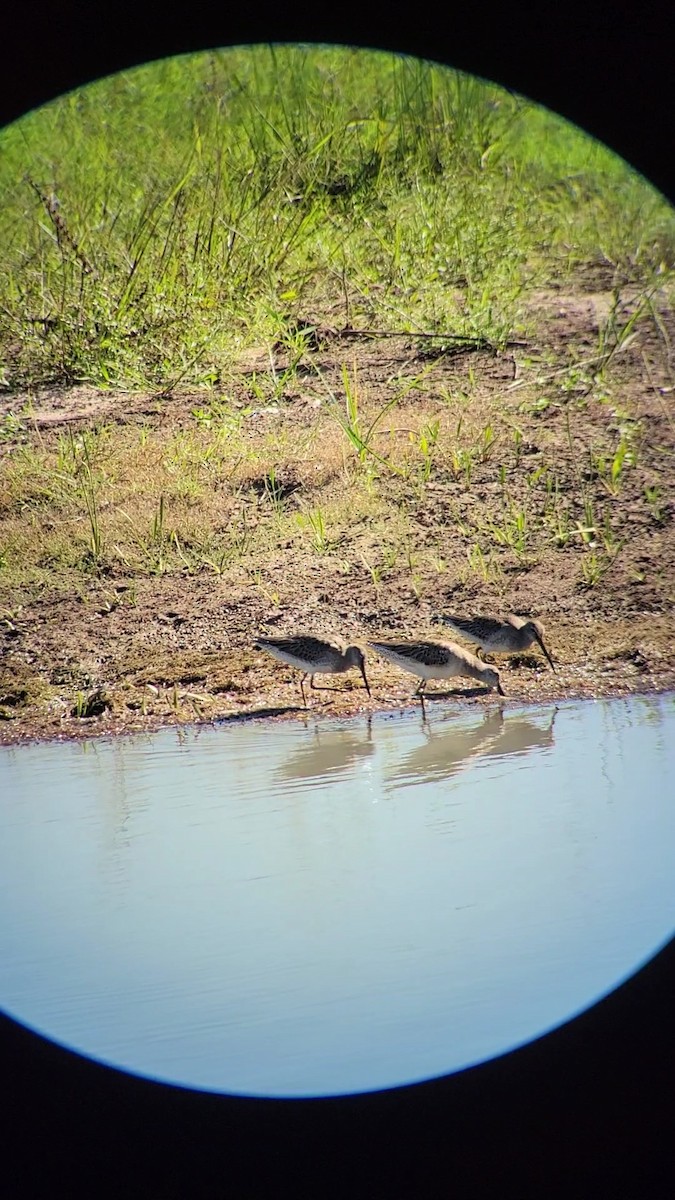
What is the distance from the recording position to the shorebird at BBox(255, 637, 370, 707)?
3.86 meters

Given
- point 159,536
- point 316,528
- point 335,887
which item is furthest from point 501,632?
point 159,536

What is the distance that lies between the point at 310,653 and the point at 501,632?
0.62 meters

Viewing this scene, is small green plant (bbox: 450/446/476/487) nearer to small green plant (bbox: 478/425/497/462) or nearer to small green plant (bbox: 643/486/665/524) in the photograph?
small green plant (bbox: 478/425/497/462)

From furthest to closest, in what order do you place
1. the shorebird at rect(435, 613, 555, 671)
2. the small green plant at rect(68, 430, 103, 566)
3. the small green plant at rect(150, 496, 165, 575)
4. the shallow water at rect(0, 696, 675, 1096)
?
the small green plant at rect(68, 430, 103, 566)
the small green plant at rect(150, 496, 165, 575)
the shorebird at rect(435, 613, 555, 671)
the shallow water at rect(0, 696, 675, 1096)

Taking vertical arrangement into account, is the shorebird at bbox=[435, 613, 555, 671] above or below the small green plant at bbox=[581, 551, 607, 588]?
below

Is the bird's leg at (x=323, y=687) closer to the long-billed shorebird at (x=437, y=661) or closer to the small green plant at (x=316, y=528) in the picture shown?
the long-billed shorebird at (x=437, y=661)

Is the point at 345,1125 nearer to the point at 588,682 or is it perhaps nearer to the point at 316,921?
the point at 316,921

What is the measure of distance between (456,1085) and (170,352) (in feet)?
11.3

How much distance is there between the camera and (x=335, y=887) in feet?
9.45

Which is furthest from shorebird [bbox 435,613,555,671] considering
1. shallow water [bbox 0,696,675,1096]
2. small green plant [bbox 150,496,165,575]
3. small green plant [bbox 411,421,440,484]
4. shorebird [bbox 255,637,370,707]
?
small green plant [bbox 150,496,165,575]

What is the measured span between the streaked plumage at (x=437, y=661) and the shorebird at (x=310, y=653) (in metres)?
0.12

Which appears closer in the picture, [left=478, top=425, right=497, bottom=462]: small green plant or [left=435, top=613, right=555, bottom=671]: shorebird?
[left=435, top=613, right=555, bottom=671]: shorebird

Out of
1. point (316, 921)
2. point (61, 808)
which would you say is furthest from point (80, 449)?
point (316, 921)

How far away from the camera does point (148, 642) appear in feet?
14.0
